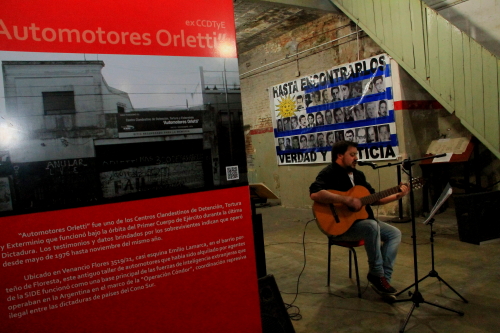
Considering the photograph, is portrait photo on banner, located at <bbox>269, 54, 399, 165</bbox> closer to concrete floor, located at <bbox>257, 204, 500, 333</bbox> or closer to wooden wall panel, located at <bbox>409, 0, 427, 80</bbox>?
wooden wall panel, located at <bbox>409, 0, 427, 80</bbox>

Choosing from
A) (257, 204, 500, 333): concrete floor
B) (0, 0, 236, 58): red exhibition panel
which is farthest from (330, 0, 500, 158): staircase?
Result: (0, 0, 236, 58): red exhibition panel

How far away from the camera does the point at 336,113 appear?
22.6ft

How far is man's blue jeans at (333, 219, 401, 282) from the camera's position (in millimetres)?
3125

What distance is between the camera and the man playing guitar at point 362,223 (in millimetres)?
3127

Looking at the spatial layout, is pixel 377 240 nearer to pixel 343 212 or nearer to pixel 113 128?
pixel 343 212

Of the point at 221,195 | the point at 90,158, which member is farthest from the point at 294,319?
the point at 90,158

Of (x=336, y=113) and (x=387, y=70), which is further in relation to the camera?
(x=336, y=113)

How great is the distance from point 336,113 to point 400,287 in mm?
4103

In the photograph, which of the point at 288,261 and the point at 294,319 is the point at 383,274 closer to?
the point at 294,319

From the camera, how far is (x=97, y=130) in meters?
1.57

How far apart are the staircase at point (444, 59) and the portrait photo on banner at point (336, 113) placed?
0.46 m

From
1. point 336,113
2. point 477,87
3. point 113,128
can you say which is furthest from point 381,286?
point 336,113

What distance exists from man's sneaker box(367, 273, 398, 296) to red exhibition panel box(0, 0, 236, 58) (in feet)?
7.51

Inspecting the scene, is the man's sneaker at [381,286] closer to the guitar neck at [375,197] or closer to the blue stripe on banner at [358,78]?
the guitar neck at [375,197]
